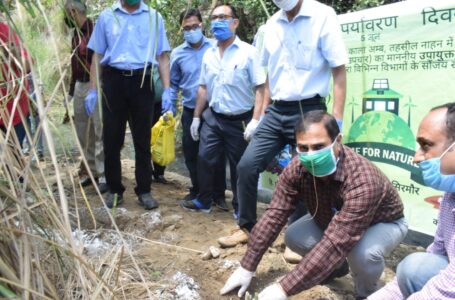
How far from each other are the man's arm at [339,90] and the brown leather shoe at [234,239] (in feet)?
3.10

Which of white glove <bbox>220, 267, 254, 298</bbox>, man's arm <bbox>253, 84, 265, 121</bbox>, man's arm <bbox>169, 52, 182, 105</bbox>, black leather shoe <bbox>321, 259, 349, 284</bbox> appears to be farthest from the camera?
man's arm <bbox>169, 52, 182, 105</bbox>

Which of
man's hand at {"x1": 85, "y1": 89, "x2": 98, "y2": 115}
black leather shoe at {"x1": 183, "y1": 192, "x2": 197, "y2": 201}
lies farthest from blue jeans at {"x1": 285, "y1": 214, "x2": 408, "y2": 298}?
man's hand at {"x1": 85, "y1": 89, "x2": 98, "y2": 115}

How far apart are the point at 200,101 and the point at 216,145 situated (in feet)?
1.40

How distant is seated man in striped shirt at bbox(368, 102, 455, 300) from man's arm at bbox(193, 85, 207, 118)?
7.29ft

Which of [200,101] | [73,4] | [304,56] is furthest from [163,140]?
[304,56]

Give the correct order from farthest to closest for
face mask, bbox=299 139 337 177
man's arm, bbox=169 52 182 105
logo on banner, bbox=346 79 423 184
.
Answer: man's arm, bbox=169 52 182 105, logo on banner, bbox=346 79 423 184, face mask, bbox=299 139 337 177

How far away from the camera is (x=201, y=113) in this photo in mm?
3729

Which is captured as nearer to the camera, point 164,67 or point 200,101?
point 164,67

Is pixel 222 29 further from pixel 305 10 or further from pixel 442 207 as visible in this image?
pixel 442 207

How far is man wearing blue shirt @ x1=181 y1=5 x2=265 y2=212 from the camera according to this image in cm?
338

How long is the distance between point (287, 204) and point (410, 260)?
63cm

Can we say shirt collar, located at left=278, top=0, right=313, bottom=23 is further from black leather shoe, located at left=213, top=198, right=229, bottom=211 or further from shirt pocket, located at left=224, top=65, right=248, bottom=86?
black leather shoe, located at left=213, top=198, right=229, bottom=211

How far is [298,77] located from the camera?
2.77 metres

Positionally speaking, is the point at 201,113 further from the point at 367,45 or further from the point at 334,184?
the point at 334,184
